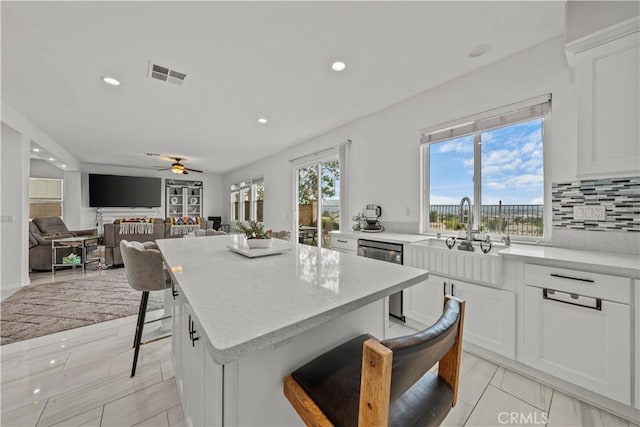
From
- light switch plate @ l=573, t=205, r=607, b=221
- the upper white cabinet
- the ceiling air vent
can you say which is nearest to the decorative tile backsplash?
light switch plate @ l=573, t=205, r=607, b=221

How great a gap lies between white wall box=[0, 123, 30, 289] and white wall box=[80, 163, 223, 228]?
4.09 meters

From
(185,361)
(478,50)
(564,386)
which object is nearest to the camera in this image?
(185,361)

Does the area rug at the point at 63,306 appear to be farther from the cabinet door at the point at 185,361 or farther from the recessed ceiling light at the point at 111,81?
the recessed ceiling light at the point at 111,81

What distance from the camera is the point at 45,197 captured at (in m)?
6.47

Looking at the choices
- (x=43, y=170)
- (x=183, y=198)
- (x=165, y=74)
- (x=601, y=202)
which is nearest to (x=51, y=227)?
(x=43, y=170)

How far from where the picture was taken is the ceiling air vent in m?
2.39

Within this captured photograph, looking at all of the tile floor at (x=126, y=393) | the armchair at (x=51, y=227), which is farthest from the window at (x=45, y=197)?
the tile floor at (x=126, y=393)

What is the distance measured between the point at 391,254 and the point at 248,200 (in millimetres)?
6029

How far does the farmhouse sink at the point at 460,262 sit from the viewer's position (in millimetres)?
1828

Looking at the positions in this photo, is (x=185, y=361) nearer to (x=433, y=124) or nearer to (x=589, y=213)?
(x=589, y=213)

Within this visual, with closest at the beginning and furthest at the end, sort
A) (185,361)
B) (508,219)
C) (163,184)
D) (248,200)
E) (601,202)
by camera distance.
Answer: (185,361) → (601,202) → (508,219) → (248,200) → (163,184)

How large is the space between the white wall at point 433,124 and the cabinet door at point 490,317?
2.91 feet

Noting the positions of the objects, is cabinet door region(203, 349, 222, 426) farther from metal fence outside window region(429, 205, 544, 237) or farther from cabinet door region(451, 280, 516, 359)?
metal fence outside window region(429, 205, 544, 237)

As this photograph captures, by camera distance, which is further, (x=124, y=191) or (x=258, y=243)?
(x=124, y=191)
